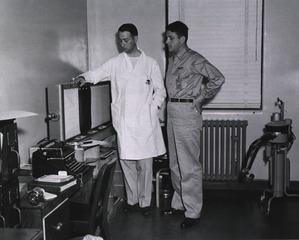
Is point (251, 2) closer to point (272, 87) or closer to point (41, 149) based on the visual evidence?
point (272, 87)

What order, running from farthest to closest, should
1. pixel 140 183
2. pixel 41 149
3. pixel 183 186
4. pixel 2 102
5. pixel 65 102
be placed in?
pixel 140 183 → pixel 183 186 → pixel 65 102 → pixel 2 102 → pixel 41 149

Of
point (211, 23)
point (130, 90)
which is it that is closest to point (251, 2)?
point (211, 23)

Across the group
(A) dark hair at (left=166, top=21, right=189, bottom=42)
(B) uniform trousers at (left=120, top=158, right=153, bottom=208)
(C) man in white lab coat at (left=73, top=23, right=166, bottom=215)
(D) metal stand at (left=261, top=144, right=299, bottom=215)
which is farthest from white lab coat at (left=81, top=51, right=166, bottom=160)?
(D) metal stand at (left=261, top=144, right=299, bottom=215)

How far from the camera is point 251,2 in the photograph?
479cm

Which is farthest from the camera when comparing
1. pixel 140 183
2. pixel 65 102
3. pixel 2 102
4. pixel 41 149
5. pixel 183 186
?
pixel 140 183

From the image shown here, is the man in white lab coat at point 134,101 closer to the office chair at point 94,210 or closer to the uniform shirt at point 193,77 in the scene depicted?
the uniform shirt at point 193,77

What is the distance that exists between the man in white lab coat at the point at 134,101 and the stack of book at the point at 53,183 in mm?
1374

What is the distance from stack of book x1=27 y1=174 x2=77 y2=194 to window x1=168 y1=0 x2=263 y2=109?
2.71 meters

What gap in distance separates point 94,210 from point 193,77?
1613 mm

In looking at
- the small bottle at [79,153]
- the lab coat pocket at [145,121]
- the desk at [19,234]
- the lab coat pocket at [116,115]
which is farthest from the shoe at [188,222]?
the desk at [19,234]

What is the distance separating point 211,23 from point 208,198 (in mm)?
1830

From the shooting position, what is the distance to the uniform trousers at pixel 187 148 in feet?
12.6

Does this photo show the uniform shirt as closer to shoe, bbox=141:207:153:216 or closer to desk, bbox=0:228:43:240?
shoe, bbox=141:207:153:216

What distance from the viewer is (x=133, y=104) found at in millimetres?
3969
